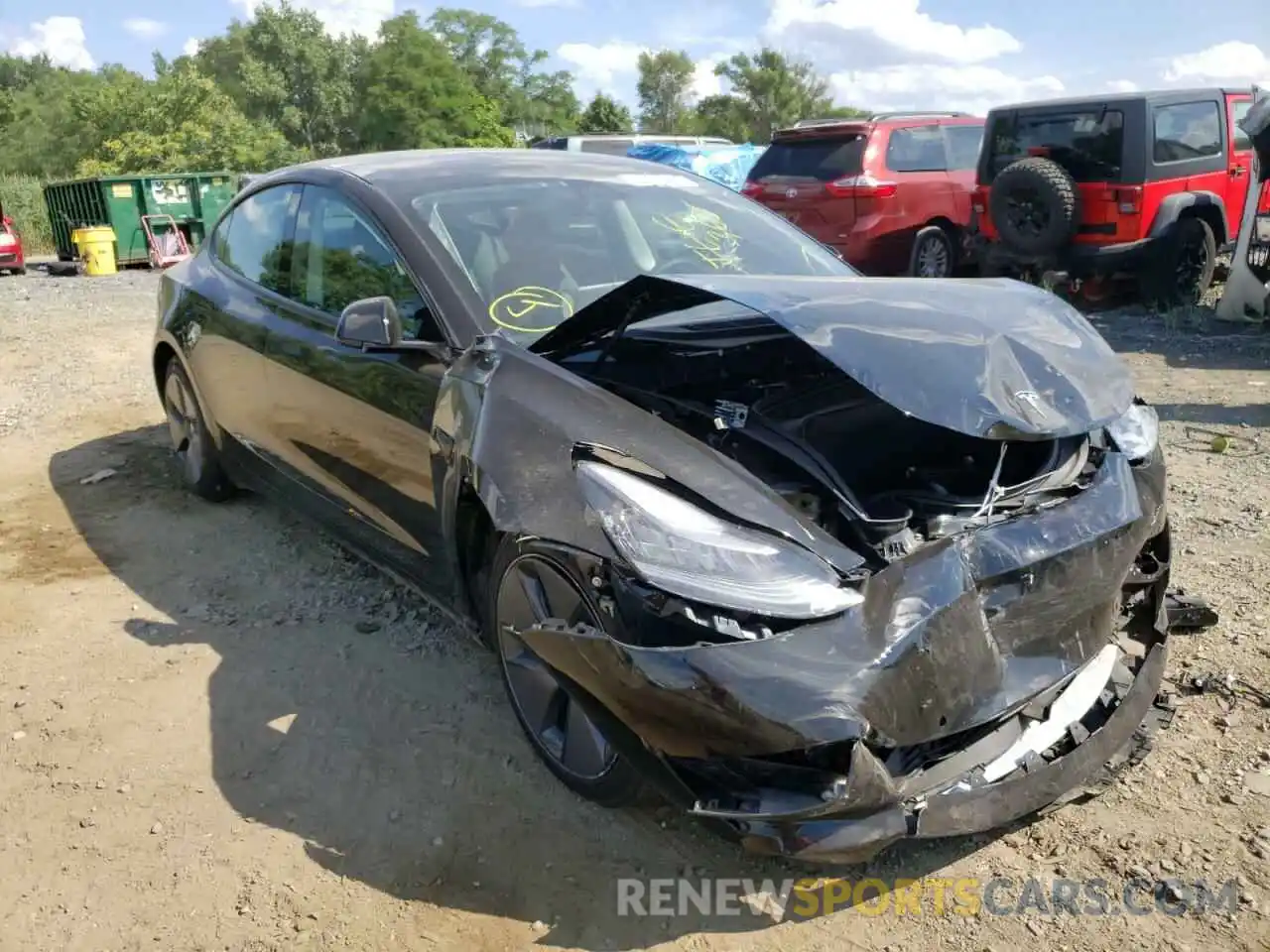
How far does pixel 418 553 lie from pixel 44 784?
1.24m

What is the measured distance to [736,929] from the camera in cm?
232

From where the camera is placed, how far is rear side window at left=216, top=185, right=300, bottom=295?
167 inches

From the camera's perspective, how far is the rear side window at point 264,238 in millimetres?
4242

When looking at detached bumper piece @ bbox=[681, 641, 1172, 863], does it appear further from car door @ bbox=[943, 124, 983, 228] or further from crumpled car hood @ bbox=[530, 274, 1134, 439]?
car door @ bbox=[943, 124, 983, 228]

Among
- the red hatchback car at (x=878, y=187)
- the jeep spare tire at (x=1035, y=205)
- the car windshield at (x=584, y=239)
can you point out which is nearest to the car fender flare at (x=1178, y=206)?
the jeep spare tire at (x=1035, y=205)

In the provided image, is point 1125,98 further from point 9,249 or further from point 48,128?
point 48,128

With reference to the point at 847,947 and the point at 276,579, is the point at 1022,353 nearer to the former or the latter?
the point at 847,947

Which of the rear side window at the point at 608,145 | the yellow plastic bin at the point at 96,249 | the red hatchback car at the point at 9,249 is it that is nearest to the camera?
the rear side window at the point at 608,145

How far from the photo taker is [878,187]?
32.3 ft

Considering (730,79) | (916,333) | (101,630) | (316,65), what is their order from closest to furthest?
(916,333) → (101,630) → (316,65) → (730,79)

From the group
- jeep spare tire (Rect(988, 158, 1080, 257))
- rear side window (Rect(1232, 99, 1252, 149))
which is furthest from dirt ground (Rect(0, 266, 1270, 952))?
rear side window (Rect(1232, 99, 1252, 149))

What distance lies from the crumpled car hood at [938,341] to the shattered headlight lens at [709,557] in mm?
497

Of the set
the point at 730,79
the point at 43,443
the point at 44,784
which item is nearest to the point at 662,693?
the point at 44,784

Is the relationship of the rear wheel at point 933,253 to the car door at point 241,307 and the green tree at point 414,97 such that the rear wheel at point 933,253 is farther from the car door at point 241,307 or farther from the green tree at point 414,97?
the green tree at point 414,97
